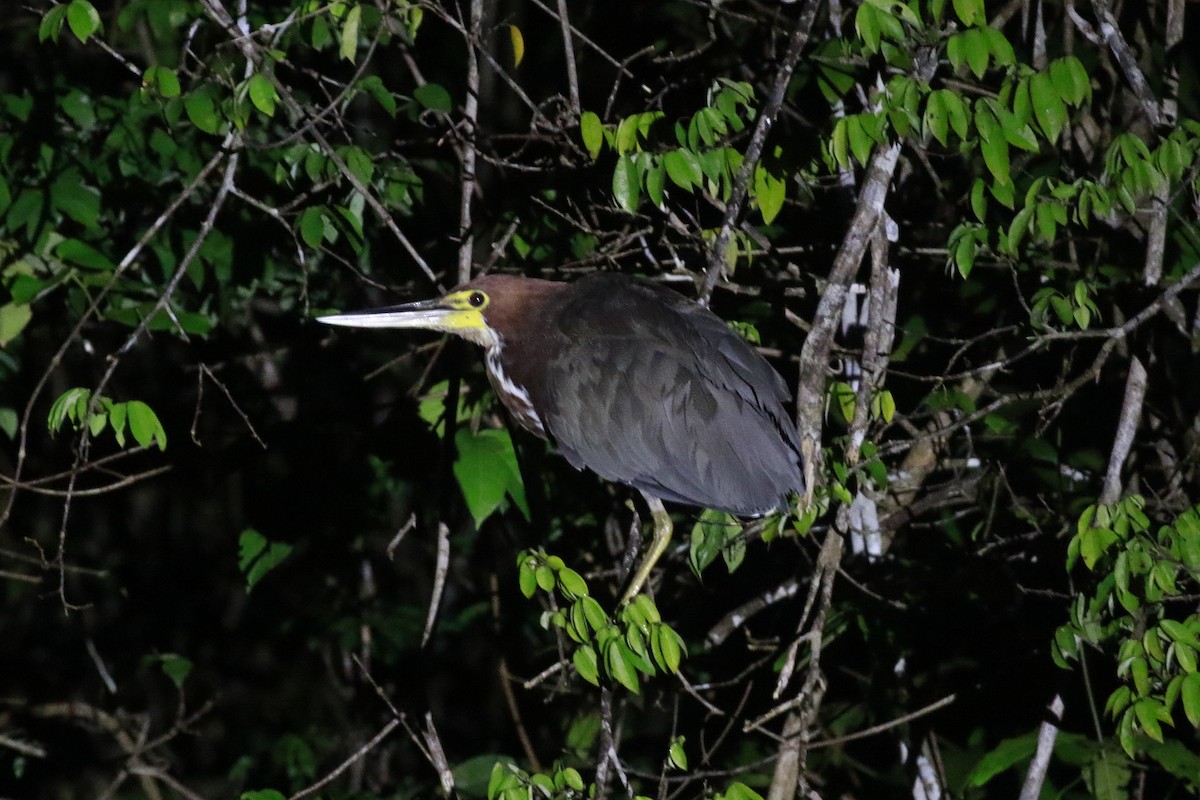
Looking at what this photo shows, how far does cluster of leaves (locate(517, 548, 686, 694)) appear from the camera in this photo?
8.04 ft

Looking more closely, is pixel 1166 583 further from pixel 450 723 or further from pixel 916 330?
pixel 450 723

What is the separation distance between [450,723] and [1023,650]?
12.3 feet

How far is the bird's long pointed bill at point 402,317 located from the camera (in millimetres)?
3416

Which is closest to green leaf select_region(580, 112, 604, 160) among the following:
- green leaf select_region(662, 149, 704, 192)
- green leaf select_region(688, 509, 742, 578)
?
green leaf select_region(662, 149, 704, 192)

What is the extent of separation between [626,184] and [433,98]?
0.92 m

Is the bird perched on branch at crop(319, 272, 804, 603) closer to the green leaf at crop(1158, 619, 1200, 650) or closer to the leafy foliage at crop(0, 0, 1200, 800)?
the leafy foliage at crop(0, 0, 1200, 800)

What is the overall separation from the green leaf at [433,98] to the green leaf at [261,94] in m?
0.62

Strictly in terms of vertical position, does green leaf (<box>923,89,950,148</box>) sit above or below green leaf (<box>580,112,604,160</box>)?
above

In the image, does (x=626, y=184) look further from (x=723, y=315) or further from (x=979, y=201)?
(x=723, y=315)

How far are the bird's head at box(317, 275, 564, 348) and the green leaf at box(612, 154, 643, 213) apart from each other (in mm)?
→ 833

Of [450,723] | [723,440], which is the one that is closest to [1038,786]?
[723,440]

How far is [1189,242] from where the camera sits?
11.3 feet

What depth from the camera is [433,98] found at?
340 cm

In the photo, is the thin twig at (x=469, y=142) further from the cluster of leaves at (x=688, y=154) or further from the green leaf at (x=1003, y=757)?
the green leaf at (x=1003, y=757)
